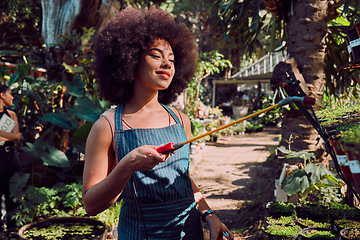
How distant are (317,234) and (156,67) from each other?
6.09 ft

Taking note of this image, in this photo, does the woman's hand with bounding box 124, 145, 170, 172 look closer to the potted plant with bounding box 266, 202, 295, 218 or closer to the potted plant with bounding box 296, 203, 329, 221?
the potted plant with bounding box 296, 203, 329, 221

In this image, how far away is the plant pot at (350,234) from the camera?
208cm

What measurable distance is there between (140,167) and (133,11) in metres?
0.97

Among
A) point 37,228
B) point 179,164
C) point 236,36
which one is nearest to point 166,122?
point 179,164

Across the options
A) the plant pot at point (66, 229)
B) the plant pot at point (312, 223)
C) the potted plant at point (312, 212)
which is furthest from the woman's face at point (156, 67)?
the plant pot at point (66, 229)

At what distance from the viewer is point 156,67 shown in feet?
5.41

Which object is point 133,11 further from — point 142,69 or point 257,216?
point 257,216

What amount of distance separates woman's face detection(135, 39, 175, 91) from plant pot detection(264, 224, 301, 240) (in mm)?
1762

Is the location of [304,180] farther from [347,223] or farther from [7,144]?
[7,144]

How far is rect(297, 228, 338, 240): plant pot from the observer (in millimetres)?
2484

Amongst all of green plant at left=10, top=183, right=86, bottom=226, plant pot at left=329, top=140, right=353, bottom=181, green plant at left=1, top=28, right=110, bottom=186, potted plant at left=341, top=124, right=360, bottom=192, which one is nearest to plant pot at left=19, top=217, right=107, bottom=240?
green plant at left=10, top=183, right=86, bottom=226

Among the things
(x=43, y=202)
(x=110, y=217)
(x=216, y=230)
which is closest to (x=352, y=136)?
(x=216, y=230)

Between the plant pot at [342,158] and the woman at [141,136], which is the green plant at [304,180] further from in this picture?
the plant pot at [342,158]

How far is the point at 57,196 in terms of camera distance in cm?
439
